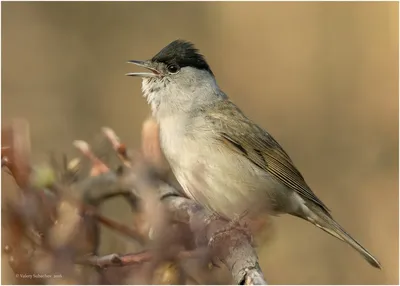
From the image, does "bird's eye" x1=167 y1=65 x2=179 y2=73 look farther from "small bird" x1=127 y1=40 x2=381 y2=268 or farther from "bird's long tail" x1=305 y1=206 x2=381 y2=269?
"bird's long tail" x1=305 y1=206 x2=381 y2=269

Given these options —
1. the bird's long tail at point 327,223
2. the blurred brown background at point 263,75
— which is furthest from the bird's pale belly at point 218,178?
the blurred brown background at point 263,75

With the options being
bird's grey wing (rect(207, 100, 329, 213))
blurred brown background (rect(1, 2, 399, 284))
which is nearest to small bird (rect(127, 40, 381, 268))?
bird's grey wing (rect(207, 100, 329, 213))

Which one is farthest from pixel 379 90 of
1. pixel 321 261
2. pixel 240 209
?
pixel 240 209

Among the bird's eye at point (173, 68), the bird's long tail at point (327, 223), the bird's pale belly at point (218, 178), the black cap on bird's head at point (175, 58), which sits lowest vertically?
the bird's long tail at point (327, 223)

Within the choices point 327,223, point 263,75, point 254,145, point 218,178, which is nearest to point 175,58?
point 254,145

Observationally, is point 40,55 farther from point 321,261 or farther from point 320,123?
point 321,261

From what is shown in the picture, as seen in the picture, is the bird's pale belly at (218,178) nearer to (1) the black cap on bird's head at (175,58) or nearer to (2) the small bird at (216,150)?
(2) the small bird at (216,150)

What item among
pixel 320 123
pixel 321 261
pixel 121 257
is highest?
pixel 121 257
